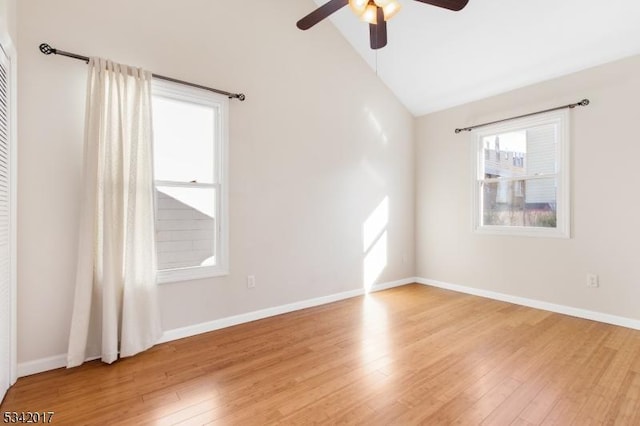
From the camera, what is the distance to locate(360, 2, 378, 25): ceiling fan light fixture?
2.06 metres

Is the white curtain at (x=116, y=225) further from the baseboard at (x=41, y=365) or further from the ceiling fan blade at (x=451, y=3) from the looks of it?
the ceiling fan blade at (x=451, y=3)

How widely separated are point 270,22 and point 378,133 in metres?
1.96

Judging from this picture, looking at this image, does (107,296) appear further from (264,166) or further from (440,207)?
(440,207)

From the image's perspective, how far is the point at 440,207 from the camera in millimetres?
4668

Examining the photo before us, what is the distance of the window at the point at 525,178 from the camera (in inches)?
138

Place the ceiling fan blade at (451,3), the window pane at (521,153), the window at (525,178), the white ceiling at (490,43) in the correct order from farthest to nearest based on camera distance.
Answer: the window pane at (521,153), the window at (525,178), the white ceiling at (490,43), the ceiling fan blade at (451,3)

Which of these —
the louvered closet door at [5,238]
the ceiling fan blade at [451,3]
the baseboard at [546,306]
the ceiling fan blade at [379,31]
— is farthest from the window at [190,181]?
the baseboard at [546,306]

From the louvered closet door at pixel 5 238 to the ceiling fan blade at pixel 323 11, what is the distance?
75.0 inches

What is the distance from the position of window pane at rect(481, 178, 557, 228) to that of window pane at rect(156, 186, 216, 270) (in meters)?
3.48

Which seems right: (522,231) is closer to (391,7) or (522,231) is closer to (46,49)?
(391,7)

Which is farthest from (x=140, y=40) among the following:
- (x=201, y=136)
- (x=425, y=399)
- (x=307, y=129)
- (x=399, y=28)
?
(x=425, y=399)

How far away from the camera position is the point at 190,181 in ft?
9.62

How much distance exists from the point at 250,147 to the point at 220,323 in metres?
1.76

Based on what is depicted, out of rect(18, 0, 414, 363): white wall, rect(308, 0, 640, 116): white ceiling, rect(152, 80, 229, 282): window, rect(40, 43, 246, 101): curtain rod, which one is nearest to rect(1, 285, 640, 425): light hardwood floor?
rect(18, 0, 414, 363): white wall
